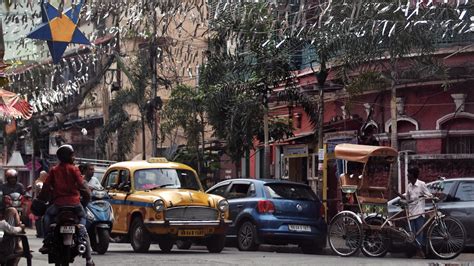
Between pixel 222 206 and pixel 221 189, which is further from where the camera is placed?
pixel 221 189

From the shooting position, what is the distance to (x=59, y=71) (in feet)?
133

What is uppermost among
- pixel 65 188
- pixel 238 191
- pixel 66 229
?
pixel 65 188

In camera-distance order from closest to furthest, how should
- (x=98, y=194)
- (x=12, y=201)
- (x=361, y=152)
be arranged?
1. (x=12, y=201)
2. (x=98, y=194)
3. (x=361, y=152)

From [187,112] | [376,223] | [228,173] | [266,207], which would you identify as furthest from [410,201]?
[228,173]

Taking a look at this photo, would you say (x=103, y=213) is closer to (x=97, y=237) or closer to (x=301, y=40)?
(x=97, y=237)

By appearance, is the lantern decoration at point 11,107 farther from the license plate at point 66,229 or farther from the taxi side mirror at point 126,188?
the license plate at point 66,229

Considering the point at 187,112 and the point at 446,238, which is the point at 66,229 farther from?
the point at 187,112

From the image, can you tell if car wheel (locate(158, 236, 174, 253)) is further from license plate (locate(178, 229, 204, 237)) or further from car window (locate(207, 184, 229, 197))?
car window (locate(207, 184, 229, 197))

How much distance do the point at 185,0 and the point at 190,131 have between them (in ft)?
35.6

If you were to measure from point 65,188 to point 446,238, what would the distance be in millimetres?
8583

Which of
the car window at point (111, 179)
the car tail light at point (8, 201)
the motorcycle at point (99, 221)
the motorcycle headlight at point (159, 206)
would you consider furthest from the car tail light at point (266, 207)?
the car tail light at point (8, 201)

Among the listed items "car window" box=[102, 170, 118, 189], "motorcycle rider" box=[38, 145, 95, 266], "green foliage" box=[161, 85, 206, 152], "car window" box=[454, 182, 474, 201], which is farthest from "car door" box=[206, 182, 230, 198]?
"green foliage" box=[161, 85, 206, 152]

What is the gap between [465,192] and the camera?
2180 cm

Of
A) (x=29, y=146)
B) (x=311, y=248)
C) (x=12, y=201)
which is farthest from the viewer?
(x=29, y=146)
